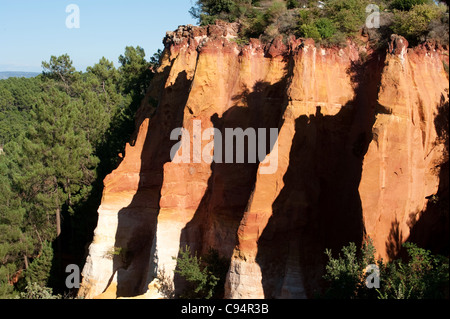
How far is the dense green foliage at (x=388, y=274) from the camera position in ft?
40.7

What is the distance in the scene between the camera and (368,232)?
43.8ft

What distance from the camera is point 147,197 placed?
938 inches

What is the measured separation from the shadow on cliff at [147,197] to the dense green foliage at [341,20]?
4.03m

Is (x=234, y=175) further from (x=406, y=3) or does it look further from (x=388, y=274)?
(x=406, y=3)

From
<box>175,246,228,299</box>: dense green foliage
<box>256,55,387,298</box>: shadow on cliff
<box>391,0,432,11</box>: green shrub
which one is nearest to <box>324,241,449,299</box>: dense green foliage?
<box>256,55,387,298</box>: shadow on cliff

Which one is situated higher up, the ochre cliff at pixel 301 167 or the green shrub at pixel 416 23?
the green shrub at pixel 416 23

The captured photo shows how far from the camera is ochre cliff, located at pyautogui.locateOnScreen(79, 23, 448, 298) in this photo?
542 inches

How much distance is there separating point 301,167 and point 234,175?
3458 millimetres

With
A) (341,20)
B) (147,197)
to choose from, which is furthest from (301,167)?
(147,197)

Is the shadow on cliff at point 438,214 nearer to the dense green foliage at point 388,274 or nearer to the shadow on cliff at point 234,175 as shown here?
the dense green foliage at point 388,274

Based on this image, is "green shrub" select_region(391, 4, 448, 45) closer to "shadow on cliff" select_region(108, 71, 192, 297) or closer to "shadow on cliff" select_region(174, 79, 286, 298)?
"shadow on cliff" select_region(174, 79, 286, 298)

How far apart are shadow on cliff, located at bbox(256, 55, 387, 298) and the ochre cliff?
0.03 m

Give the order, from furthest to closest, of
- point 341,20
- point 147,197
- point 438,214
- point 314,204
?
point 147,197 < point 341,20 < point 314,204 < point 438,214

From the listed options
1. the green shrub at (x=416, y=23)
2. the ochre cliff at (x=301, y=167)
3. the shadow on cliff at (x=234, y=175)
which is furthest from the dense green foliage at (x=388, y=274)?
the green shrub at (x=416, y=23)
